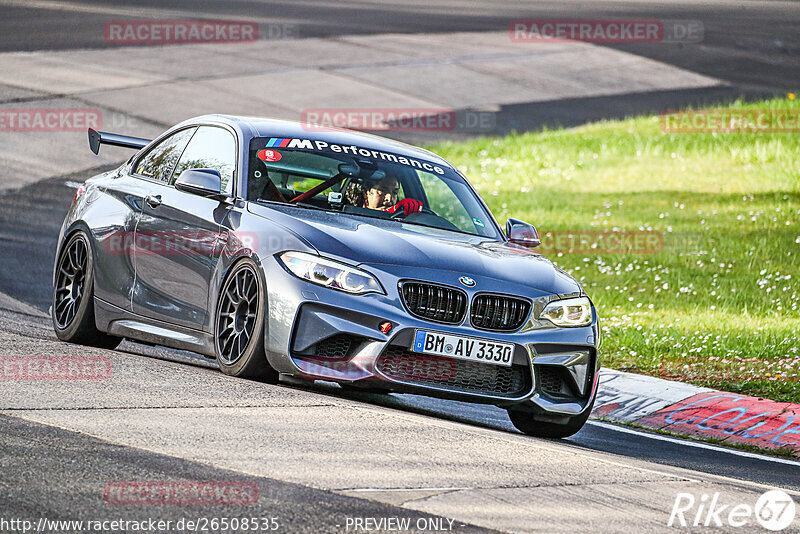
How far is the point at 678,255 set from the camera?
16.4 metres

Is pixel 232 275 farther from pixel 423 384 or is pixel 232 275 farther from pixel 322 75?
pixel 322 75

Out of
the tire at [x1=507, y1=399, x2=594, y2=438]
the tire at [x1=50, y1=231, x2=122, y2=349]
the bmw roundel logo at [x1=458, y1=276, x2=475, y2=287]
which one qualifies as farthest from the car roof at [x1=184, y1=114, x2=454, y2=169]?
the tire at [x1=507, y1=399, x2=594, y2=438]

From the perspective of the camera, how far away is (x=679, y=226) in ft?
60.5

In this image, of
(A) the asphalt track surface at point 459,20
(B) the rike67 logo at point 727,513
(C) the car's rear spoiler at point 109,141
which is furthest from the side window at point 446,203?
(A) the asphalt track surface at point 459,20

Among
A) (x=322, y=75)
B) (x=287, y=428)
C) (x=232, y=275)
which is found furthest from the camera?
(x=322, y=75)

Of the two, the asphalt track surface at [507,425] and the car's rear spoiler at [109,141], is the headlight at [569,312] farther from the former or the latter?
the car's rear spoiler at [109,141]

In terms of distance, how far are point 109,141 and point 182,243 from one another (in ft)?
6.99

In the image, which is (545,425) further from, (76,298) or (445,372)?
(76,298)

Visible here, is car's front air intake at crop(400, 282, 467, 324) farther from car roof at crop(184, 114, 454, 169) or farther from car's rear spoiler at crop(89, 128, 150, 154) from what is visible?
car's rear spoiler at crop(89, 128, 150, 154)

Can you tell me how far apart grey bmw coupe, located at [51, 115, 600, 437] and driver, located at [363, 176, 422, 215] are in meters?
0.01

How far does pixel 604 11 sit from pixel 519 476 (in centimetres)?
3507

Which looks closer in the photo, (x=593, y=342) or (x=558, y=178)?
(x=593, y=342)

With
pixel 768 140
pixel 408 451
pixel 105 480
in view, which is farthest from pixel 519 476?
pixel 768 140

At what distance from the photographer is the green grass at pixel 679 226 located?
38.6ft
